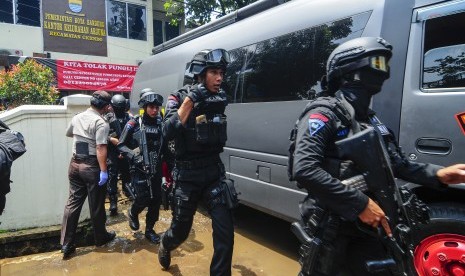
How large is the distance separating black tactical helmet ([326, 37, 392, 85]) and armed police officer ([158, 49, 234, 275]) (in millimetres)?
1076

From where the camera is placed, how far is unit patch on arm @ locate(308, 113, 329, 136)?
1697 millimetres

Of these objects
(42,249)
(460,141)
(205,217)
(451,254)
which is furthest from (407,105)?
(42,249)

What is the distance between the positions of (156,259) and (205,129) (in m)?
1.69

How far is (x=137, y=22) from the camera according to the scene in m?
16.8

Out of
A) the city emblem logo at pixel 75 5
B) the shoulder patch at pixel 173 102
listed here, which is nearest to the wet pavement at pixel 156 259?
the shoulder patch at pixel 173 102

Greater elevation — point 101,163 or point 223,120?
point 223,120

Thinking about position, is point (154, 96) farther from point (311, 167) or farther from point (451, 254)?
point (451, 254)

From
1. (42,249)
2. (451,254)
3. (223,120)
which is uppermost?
(223,120)

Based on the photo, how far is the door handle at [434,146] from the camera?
7.70 ft

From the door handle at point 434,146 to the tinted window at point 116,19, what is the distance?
1559cm

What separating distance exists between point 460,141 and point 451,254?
704 millimetres

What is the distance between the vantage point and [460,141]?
7.48ft

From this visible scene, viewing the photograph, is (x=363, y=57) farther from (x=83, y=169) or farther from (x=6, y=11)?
(x=6, y=11)

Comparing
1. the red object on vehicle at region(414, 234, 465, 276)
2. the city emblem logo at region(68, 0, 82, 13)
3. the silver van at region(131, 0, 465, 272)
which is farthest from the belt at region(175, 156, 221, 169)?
the city emblem logo at region(68, 0, 82, 13)
